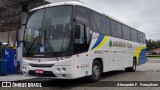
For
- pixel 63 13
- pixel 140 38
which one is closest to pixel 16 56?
pixel 63 13

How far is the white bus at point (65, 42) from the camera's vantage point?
8250 mm

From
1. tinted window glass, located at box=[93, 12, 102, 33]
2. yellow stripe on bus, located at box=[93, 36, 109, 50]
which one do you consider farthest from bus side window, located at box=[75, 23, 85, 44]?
tinted window glass, located at box=[93, 12, 102, 33]

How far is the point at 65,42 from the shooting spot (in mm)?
8273

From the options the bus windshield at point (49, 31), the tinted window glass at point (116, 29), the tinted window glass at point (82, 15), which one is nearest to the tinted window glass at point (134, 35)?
the tinted window glass at point (116, 29)

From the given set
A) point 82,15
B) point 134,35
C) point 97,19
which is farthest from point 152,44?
point 82,15

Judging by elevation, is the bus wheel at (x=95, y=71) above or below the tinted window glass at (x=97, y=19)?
below

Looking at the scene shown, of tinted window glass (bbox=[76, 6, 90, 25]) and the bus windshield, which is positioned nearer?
the bus windshield

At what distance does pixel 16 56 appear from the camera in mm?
15117

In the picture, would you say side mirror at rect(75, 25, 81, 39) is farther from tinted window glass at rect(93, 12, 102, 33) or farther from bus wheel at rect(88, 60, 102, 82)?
tinted window glass at rect(93, 12, 102, 33)

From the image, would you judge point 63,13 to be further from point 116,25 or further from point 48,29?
point 116,25

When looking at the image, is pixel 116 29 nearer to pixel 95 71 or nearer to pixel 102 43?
pixel 102 43

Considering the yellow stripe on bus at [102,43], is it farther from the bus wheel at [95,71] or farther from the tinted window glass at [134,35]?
the tinted window glass at [134,35]

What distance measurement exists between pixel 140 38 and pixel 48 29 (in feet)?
39.4

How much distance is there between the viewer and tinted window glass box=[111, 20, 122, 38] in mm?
12806
